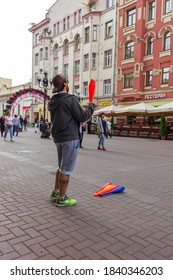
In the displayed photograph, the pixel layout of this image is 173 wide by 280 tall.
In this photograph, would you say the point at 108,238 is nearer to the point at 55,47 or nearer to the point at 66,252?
the point at 66,252

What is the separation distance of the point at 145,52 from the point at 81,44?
37.6ft

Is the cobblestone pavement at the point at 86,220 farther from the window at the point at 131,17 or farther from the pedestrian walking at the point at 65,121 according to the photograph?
the window at the point at 131,17

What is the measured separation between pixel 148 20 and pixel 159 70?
19.4 feet

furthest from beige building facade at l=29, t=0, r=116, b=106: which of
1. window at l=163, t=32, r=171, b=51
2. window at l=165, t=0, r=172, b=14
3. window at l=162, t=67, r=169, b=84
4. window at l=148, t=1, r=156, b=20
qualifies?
window at l=165, t=0, r=172, b=14

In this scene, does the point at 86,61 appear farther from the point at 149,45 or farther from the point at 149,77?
the point at 149,77

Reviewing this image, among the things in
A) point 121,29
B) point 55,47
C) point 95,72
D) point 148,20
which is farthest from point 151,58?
point 55,47

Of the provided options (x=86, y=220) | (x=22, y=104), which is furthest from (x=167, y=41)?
(x=22, y=104)

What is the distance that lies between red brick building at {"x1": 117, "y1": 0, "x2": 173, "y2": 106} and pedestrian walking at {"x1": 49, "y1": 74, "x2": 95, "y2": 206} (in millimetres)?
22863

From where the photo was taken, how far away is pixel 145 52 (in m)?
28.1

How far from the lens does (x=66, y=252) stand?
2.66 metres

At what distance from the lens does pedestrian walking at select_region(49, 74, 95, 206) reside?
3795 mm

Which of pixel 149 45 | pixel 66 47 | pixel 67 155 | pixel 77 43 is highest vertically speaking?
pixel 66 47

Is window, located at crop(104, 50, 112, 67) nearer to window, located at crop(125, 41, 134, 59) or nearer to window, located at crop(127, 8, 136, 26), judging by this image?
window, located at crop(125, 41, 134, 59)

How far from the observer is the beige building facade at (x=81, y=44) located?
32719 millimetres
